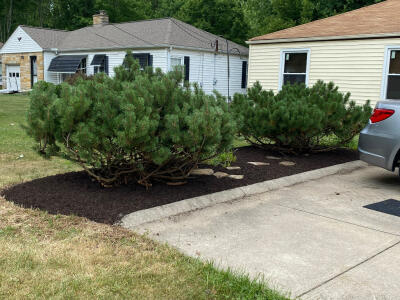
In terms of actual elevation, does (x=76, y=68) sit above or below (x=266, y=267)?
above

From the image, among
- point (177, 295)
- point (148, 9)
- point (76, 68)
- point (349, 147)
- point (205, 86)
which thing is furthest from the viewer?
point (148, 9)

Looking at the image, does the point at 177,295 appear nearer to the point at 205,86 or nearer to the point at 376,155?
the point at 376,155

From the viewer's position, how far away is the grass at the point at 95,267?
2.78m

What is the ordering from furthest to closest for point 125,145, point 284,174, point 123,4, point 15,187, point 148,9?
point 148,9 < point 123,4 < point 284,174 < point 15,187 < point 125,145

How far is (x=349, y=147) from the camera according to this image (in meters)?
8.76

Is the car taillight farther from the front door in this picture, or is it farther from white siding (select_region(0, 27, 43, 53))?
the front door

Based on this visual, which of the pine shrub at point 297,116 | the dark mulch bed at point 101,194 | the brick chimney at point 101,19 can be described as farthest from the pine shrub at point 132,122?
the brick chimney at point 101,19

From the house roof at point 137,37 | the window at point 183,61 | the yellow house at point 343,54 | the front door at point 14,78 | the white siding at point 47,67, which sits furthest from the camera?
the front door at point 14,78

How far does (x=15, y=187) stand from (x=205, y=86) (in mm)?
17815

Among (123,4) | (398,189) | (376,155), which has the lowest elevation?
(398,189)

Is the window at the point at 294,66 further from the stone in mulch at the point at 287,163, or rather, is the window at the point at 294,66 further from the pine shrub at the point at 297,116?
the stone in mulch at the point at 287,163

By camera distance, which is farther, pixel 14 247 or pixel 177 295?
pixel 14 247

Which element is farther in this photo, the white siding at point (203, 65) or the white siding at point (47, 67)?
the white siding at point (47, 67)

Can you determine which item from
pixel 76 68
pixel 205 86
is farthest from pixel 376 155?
pixel 76 68
